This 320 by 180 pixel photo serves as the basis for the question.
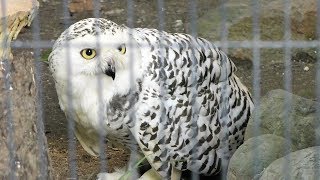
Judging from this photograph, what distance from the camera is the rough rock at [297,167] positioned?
2848 mm

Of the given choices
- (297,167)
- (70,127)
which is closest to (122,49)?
Result: (70,127)

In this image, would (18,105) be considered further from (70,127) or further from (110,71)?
(70,127)

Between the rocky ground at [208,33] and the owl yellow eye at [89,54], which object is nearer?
the owl yellow eye at [89,54]

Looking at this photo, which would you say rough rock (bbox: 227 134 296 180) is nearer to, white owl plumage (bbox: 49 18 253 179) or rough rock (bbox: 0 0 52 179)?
white owl plumage (bbox: 49 18 253 179)

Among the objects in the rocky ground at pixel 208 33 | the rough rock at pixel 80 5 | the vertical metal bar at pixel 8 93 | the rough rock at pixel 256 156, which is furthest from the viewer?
the rough rock at pixel 80 5

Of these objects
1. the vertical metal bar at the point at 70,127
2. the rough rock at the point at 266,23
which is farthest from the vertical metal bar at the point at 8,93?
the rough rock at the point at 266,23

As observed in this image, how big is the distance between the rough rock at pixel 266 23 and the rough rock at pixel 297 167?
6.26ft

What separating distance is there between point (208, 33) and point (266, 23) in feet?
1.10

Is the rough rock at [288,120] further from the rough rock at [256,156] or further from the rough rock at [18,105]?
the rough rock at [18,105]

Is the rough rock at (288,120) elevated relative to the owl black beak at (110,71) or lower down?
lower down

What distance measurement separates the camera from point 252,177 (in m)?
3.17

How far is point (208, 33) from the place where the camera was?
16.1 ft

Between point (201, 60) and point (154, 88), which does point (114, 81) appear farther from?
point (201, 60)

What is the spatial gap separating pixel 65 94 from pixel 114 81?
0.23m
